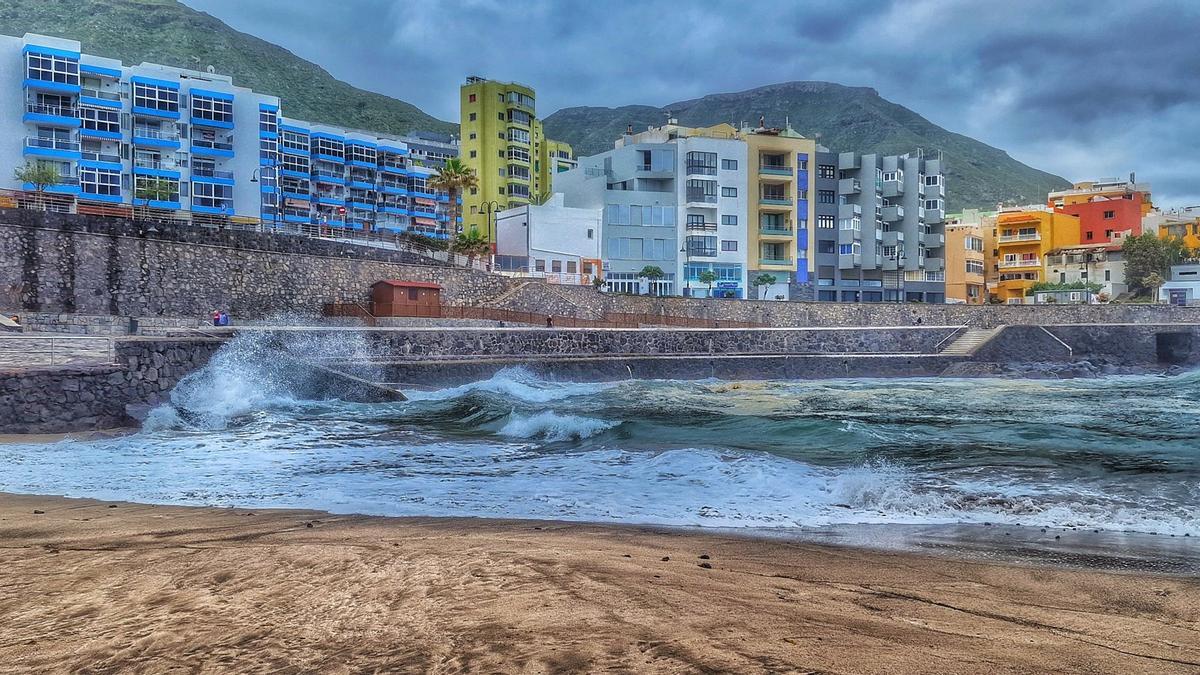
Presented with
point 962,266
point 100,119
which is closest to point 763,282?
point 962,266

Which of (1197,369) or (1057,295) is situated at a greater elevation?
(1057,295)

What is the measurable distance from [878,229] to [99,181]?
6272 centimetres

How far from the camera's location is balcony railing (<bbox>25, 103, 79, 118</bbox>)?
58.1 meters

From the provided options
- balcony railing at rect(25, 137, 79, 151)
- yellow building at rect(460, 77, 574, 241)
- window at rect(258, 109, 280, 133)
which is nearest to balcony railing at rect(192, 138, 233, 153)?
window at rect(258, 109, 280, 133)

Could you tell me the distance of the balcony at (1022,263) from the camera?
3246 inches

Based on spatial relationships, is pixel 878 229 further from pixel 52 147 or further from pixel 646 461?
pixel 646 461

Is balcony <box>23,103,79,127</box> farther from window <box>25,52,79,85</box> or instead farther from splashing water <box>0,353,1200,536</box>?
splashing water <box>0,353,1200,536</box>

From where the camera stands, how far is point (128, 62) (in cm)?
17312

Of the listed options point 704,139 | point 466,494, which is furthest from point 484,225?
point 466,494

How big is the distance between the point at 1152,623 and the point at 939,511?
4.12 meters

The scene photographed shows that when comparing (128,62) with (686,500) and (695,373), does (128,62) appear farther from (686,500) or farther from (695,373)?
(686,500)

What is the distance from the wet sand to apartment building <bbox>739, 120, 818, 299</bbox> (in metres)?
65.1

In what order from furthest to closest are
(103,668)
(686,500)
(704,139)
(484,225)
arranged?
1. (484,225)
2. (704,139)
3. (686,500)
4. (103,668)

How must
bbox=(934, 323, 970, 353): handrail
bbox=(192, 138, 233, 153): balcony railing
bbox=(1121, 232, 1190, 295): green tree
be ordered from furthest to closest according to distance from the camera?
bbox=(1121, 232, 1190, 295): green tree, bbox=(192, 138, 233, 153): balcony railing, bbox=(934, 323, 970, 353): handrail
